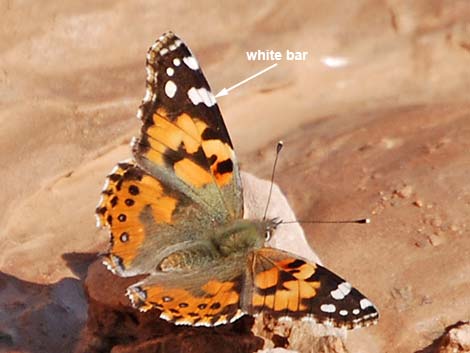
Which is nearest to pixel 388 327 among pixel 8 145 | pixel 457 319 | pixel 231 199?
pixel 457 319

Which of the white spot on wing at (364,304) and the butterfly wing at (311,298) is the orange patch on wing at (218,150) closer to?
the butterfly wing at (311,298)

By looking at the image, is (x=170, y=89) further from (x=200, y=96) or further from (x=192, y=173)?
(x=192, y=173)

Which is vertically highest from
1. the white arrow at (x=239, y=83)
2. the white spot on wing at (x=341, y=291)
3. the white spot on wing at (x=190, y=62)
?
the white arrow at (x=239, y=83)

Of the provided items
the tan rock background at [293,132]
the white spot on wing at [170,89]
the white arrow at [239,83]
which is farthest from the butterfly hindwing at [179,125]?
the white arrow at [239,83]

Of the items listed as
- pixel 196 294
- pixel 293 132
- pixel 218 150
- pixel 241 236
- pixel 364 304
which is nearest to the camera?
pixel 364 304

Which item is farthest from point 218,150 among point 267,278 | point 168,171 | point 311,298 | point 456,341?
point 456,341

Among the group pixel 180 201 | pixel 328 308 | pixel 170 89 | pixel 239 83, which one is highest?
pixel 239 83
